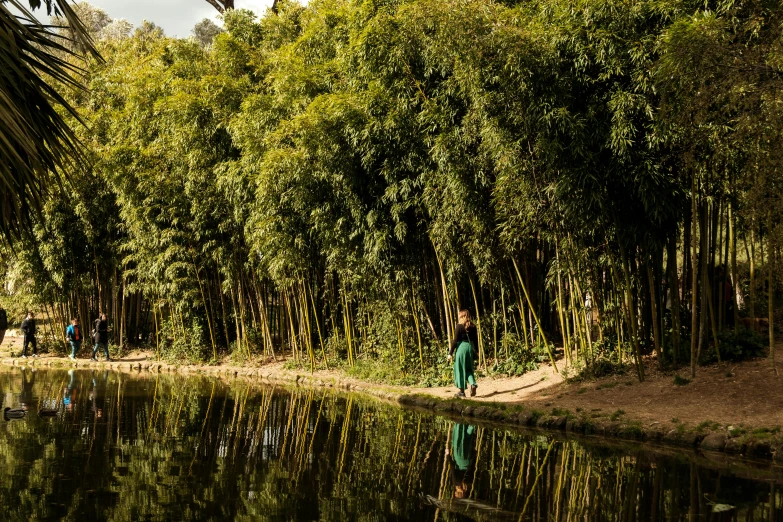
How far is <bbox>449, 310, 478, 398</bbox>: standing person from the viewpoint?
34.7 feet

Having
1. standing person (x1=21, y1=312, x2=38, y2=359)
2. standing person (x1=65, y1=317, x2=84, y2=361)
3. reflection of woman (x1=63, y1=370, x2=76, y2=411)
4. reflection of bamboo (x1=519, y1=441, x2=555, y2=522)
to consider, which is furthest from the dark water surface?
standing person (x1=21, y1=312, x2=38, y2=359)

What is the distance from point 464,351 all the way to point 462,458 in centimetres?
388

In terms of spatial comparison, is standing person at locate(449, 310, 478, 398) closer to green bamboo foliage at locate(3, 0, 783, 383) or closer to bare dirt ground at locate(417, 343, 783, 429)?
bare dirt ground at locate(417, 343, 783, 429)

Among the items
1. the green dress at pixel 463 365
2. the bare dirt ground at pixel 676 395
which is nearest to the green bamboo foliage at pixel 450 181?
the bare dirt ground at pixel 676 395

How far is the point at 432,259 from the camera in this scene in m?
12.5

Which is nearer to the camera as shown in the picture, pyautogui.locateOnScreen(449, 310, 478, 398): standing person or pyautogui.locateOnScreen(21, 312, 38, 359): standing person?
pyautogui.locateOnScreen(449, 310, 478, 398): standing person

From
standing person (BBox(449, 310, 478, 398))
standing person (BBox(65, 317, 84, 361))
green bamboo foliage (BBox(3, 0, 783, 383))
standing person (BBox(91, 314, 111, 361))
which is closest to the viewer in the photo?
green bamboo foliage (BBox(3, 0, 783, 383))

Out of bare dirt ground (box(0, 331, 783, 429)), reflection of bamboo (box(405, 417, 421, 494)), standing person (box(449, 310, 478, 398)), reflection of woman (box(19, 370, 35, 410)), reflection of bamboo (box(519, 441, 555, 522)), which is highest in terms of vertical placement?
standing person (box(449, 310, 478, 398))

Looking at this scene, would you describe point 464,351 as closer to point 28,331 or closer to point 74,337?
point 74,337

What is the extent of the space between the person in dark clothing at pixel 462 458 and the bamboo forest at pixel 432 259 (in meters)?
0.05

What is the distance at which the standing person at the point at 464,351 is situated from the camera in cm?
1057

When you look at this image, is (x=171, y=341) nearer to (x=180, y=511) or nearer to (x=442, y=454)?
(x=442, y=454)

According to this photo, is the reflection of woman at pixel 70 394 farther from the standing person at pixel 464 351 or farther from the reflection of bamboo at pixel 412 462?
the standing person at pixel 464 351

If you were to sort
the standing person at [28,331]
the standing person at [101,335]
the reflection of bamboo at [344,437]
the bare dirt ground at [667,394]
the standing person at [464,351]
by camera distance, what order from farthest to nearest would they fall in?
the standing person at [28,331] < the standing person at [101,335] < the standing person at [464,351] < the bare dirt ground at [667,394] < the reflection of bamboo at [344,437]
